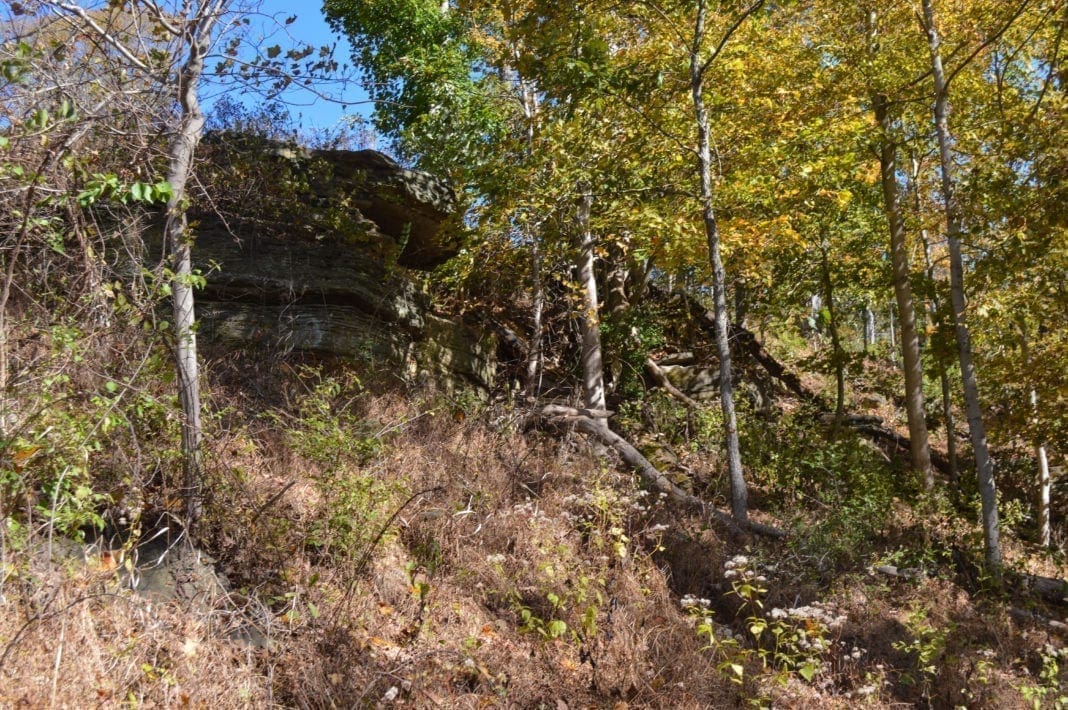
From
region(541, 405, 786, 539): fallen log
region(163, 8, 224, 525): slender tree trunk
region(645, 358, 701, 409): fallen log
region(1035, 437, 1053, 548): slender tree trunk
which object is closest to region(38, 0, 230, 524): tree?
region(163, 8, 224, 525): slender tree trunk

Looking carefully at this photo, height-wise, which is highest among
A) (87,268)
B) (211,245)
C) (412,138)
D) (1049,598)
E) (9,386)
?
(412,138)


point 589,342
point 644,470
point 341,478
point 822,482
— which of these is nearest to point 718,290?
point 644,470

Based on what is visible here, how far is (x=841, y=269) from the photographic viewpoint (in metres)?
14.0

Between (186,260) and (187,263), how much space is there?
24 millimetres

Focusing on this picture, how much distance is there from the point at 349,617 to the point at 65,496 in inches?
81.9

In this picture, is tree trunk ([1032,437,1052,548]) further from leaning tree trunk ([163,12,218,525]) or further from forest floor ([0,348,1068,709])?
leaning tree trunk ([163,12,218,525])

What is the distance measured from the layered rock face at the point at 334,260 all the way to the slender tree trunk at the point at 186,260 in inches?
135

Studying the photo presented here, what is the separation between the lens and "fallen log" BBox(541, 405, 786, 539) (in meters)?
9.57

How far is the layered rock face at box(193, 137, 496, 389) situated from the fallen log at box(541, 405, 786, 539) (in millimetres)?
1929

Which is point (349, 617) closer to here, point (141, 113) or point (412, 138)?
point (141, 113)

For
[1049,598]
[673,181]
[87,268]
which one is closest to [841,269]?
[673,181]

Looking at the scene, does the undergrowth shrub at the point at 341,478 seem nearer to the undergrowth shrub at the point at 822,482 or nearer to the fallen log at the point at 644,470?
the fallen log at the point at 644,470

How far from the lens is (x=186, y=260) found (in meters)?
6.01

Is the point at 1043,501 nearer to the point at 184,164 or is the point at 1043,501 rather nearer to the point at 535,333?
the point at 535,333
